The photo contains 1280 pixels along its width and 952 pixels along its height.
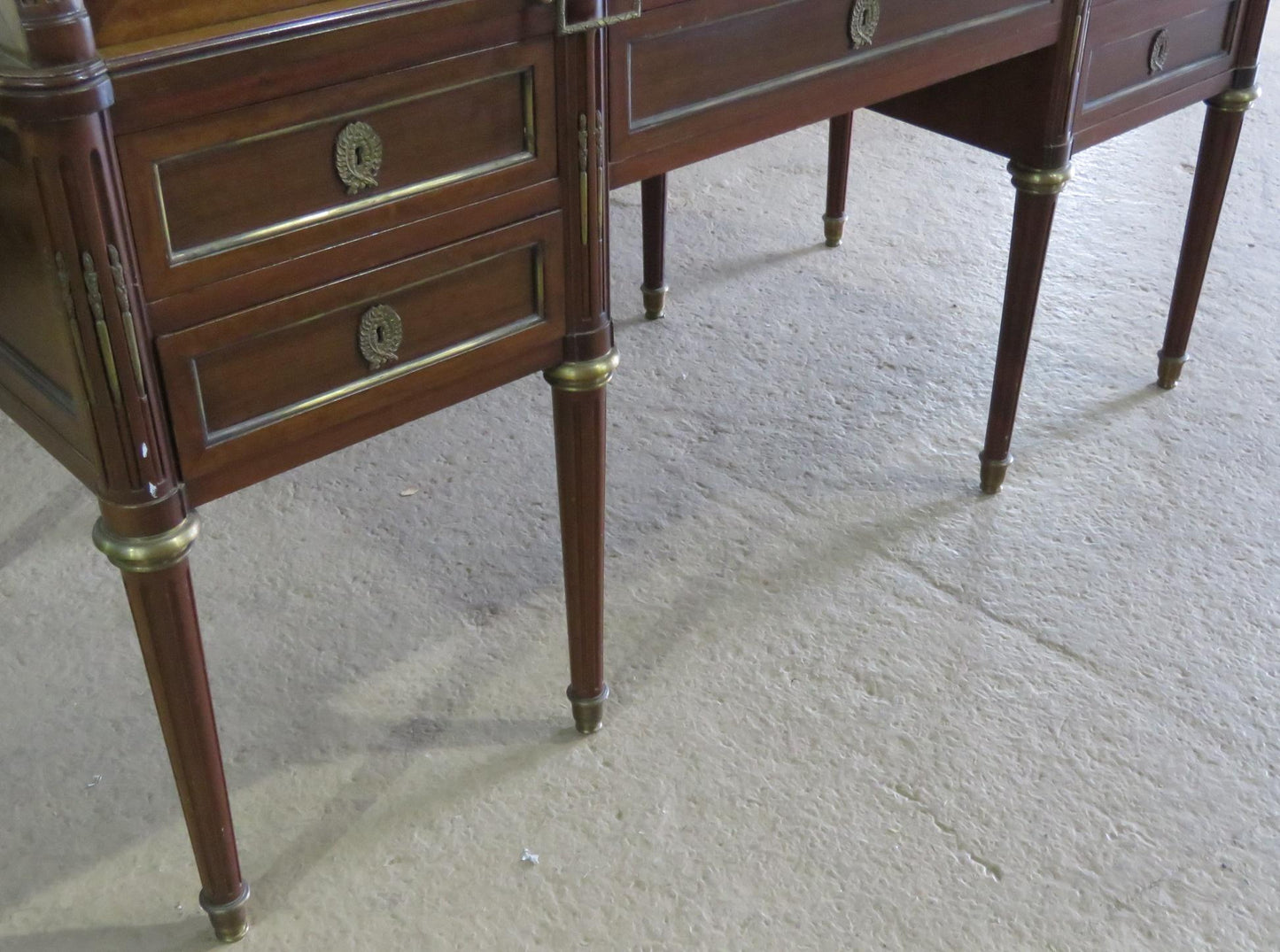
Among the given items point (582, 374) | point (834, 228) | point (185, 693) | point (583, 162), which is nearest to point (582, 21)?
point (583, 162)

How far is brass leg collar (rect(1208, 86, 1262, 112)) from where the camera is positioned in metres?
2.09

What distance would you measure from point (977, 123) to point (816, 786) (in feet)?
3.10

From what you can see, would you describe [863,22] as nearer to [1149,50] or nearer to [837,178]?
[1149,50]

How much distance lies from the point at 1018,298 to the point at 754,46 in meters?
0.70

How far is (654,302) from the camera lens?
2.51 meters

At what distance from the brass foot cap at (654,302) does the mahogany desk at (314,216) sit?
3.01 feet

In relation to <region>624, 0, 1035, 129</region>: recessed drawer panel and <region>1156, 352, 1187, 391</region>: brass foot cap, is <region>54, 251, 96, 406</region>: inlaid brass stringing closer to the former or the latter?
<region>624, 0, 1035, 129</region>: recessed drawer panel

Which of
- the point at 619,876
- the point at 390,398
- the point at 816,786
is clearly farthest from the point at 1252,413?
the point at 390,398

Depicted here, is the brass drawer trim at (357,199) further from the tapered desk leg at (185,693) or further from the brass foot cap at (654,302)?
the brass foot cap at (654,302)

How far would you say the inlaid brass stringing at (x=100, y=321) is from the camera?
39.5 inches

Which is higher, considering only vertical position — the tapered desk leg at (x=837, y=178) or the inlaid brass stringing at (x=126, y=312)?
the inlaid brass stringing at (x=126, y=312)

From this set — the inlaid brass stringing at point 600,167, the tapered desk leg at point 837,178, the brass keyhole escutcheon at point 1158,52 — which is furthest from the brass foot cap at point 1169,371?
the inlaid brass stringing at point 600,167

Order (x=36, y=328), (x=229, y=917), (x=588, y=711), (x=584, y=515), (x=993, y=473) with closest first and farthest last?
(x=36, y=328) < (x=229, y=917) < (x=584, y=515) < (x=588, y=711) < (x=993, y=473)

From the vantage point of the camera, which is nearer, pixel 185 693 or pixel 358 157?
pixel 358 157
